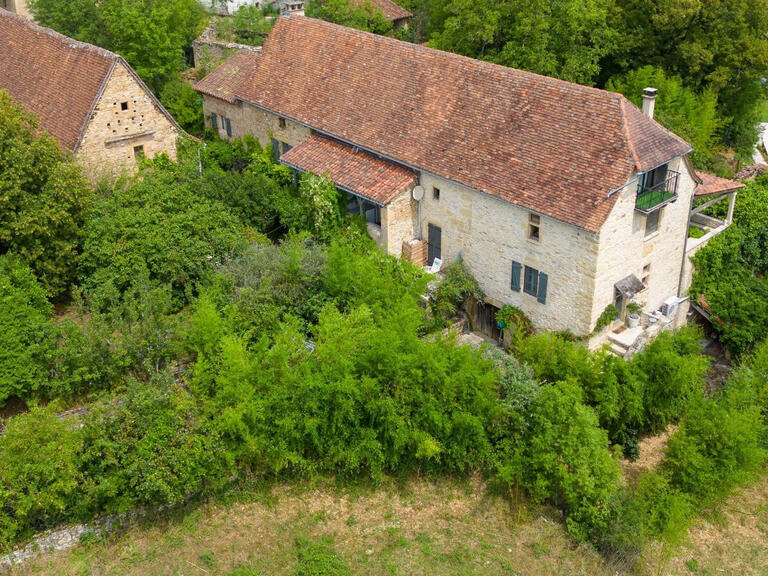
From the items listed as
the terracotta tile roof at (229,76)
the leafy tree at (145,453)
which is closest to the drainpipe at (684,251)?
the leafy tree at (145,453)

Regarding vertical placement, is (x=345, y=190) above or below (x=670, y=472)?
above

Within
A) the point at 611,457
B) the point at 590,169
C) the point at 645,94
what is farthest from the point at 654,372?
the point at 645,94

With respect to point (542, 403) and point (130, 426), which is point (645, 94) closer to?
point (542, 403)

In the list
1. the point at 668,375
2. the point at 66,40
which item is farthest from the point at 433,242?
the point at 66,40

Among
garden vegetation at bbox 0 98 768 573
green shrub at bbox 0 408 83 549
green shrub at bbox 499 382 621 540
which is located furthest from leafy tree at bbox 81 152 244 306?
green shrub at bbox 499 382 621 540

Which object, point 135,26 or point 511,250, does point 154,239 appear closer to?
point 511,250

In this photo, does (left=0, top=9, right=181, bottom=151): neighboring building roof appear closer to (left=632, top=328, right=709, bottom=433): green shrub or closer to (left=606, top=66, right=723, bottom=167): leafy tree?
(left=632, top=328, right=709, bottom=433): green shrub
